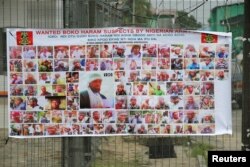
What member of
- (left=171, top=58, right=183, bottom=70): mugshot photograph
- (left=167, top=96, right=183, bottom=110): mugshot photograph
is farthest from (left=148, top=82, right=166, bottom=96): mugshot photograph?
(left=171, top=58, right=183, bottom=70): mugshot photograph

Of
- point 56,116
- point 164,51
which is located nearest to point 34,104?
point 56,116

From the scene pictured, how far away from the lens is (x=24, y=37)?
555 centimetres

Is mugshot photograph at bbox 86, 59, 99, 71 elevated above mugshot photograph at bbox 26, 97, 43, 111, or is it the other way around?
mugshot photograph at bbox 86, 59, 99, 71

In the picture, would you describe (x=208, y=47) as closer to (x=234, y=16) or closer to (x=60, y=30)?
(x=234, y=16)

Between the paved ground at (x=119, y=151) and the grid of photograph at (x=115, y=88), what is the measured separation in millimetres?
767

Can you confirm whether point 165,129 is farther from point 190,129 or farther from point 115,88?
point 115,88

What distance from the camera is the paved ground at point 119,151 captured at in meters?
6.48

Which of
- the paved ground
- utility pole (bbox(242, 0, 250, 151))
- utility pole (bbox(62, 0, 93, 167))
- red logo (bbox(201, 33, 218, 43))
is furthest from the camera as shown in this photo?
the paved ground

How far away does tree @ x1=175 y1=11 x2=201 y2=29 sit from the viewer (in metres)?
5.73

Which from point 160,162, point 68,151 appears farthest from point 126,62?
point 160,162

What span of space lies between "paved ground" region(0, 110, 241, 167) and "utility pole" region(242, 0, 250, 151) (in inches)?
29.3

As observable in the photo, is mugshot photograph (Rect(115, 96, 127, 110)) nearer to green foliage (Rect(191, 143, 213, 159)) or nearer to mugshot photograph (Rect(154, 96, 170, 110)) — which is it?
mugshot photograph (Rect(154, 96, 170, 110))

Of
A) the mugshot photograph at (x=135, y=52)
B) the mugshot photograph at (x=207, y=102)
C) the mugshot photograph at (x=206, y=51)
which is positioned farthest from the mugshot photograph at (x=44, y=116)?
the mugshot photograph at (x=206, y=51)

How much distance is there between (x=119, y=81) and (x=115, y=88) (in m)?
0.09
